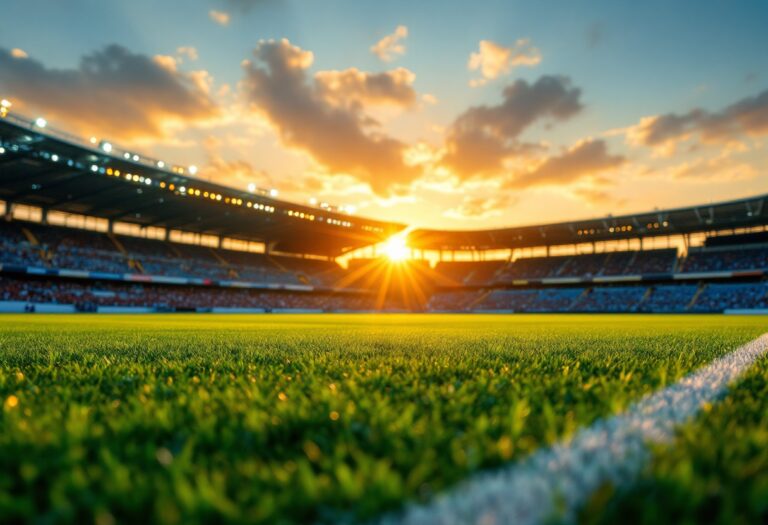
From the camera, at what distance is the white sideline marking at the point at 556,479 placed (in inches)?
41.1

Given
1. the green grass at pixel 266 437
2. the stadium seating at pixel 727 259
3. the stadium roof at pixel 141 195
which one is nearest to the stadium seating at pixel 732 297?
the stadium seating at pixel 727 259

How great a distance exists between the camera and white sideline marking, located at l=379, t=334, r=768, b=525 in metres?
1.04

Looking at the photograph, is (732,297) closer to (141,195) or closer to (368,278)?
(368,278)

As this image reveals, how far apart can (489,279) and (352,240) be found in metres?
20.2

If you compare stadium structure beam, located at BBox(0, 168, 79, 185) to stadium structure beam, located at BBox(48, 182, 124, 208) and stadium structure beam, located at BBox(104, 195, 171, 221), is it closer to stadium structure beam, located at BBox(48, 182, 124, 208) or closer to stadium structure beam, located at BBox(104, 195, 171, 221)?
stadium structure beam, located at BBox(48, 182, 124, 208)

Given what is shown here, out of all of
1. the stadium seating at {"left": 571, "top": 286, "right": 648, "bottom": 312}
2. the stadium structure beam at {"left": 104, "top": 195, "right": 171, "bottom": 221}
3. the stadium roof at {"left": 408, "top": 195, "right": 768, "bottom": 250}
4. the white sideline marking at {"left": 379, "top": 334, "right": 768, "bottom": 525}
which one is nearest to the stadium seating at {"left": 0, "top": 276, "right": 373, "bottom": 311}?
the stadium structure beam at {"left": 104, "top": 195, "right": 171, "bottom": 221}

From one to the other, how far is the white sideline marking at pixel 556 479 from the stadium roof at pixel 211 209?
34.0 meters

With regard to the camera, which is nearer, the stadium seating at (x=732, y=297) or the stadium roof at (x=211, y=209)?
the stadium roof at (x=211, y=209)

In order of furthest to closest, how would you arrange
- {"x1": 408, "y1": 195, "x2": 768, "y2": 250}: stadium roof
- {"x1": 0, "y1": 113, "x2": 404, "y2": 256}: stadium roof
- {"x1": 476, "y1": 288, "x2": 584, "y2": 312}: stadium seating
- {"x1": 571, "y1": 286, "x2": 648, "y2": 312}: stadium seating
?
{"x1": 476, "y1": 288, "x2": 584, "y2": 312}: stadium seating → {"x1": 571, "y1": 286, "x2": 648, "y2": 312}: stadium seating → {"x1": 408, "y1": 195, "x2": 768, "y2": 250}: stadium roof → {"x1": 0, "y1": 113, "x2": 404, "y2": 256}: stadium roof

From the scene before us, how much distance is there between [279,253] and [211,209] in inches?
744

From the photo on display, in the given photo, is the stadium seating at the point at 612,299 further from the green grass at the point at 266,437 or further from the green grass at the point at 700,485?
the green grass at the point at 700,485

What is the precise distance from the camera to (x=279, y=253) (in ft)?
205

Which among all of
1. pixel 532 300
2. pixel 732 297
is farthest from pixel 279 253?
pixel 732 297

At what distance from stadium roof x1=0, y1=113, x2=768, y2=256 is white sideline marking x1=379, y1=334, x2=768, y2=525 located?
112 ft
